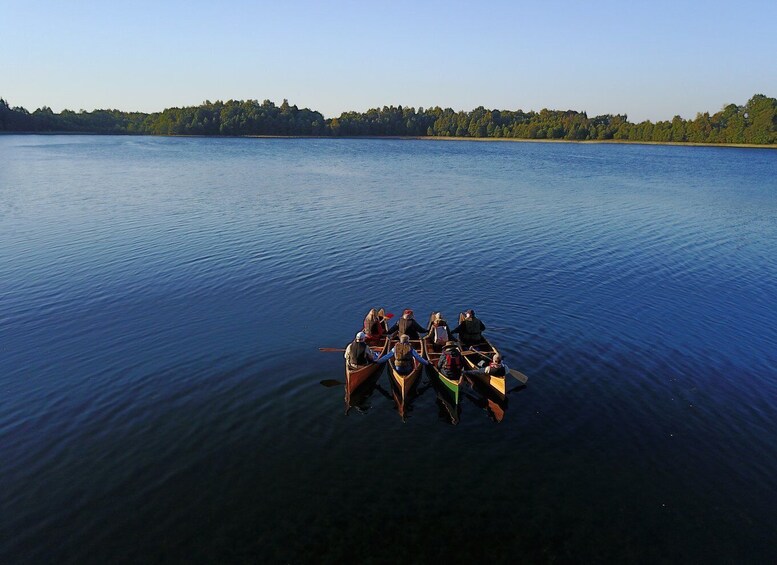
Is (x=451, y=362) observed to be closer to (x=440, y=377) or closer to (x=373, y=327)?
(x=440, y=377)

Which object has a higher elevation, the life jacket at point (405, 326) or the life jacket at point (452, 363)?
the life jacket at point (405, 326)

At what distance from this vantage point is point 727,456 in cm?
1595

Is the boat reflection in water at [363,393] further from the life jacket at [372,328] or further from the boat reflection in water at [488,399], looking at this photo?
the boat reflection in water at [488,399]

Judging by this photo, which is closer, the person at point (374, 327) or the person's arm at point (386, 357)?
the person's arm at point (386, 357)

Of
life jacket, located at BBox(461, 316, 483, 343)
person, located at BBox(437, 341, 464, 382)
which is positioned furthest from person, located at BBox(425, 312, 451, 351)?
life jacket, located at BBox(461, 316, 483, 343)

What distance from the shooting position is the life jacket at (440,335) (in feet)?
71.1

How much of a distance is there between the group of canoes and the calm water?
0.94 metres

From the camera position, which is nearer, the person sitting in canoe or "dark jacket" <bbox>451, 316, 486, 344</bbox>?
the person sitting in canoe

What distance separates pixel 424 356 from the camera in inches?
825

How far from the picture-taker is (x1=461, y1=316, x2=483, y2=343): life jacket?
869 inches

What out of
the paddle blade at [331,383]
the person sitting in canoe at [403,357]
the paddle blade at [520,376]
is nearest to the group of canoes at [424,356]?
the person sitting in canoe at [403,357]

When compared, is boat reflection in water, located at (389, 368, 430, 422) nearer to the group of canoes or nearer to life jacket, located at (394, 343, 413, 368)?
the group of canoes

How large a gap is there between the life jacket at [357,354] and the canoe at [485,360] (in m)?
4.30

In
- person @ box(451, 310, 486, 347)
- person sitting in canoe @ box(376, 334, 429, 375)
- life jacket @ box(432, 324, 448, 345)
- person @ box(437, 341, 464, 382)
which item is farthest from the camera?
person @ box(451, 310, 486, 347)
